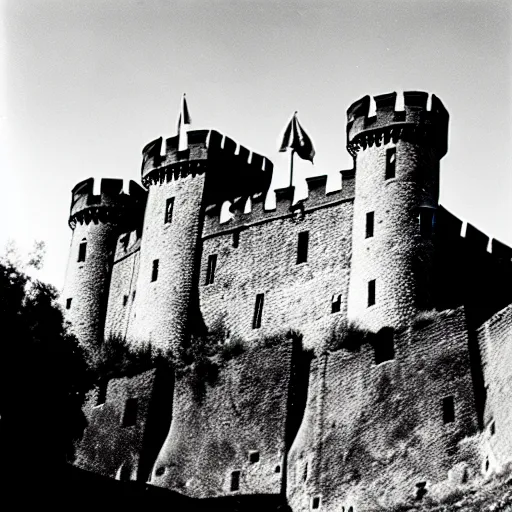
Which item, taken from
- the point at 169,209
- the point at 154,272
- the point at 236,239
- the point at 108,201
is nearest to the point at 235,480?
the point at 236,239

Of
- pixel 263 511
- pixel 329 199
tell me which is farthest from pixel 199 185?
pixel 263 511

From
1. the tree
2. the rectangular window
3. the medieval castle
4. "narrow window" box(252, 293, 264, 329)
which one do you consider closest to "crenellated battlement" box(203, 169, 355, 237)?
the medieval castle

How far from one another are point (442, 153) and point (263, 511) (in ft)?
→ 48.7

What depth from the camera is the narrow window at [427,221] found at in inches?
1816

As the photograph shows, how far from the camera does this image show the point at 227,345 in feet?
155

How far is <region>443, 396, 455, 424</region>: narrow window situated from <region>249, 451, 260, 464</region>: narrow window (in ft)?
21.5

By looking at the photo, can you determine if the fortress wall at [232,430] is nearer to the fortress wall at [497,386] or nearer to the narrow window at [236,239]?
the narrow window at [236,239]

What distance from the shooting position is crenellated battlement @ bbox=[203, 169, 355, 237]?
161 feet

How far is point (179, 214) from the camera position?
2076 inches

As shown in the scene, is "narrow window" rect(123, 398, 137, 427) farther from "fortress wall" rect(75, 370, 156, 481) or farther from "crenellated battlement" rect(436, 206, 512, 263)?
"crenellated battlement" rect(436, 206, 512, 263)

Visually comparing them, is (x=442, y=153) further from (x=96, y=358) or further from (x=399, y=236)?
(x=96, y=358)

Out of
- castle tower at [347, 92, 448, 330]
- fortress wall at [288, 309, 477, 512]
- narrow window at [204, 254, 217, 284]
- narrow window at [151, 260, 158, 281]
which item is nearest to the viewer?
fortress wall at [288, 309, 477, 512]

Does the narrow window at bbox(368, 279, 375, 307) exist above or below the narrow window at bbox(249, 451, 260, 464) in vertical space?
above

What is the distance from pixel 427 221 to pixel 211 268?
30.2ft
